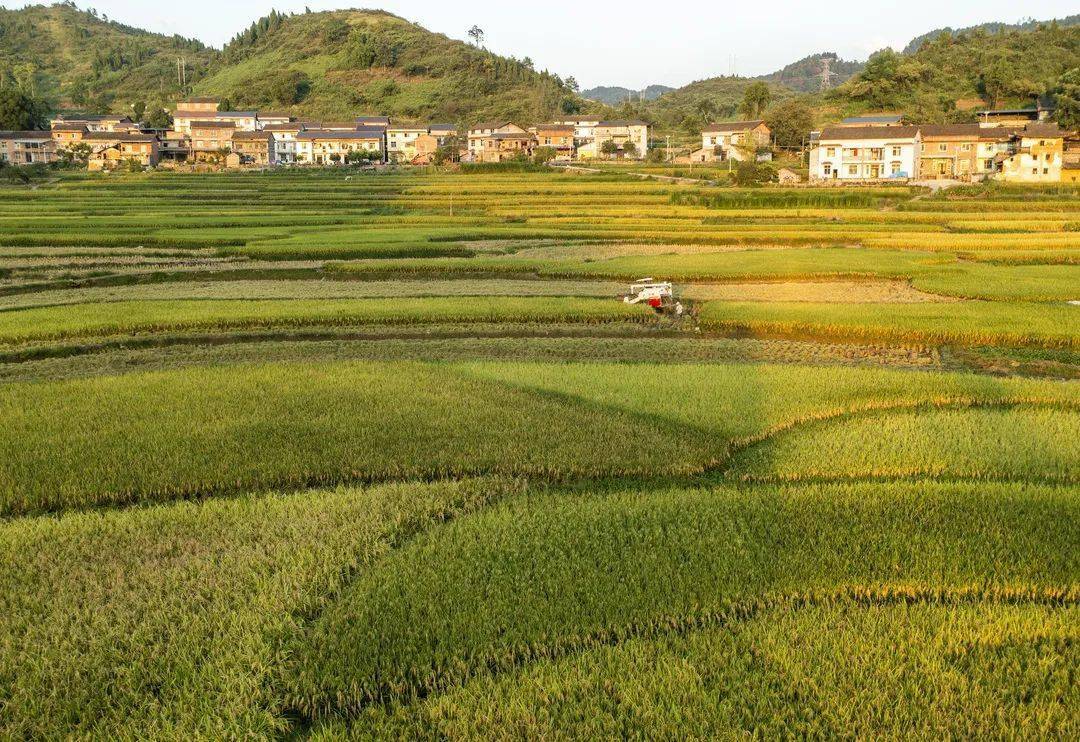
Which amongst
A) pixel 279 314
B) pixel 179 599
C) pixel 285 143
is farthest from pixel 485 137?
pixel 179 599

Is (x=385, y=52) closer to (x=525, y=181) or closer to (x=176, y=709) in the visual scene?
(x=525, y=181)

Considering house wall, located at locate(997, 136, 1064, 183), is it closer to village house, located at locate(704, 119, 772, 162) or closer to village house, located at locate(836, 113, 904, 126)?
village house, located at locate(836, 113, 904, 126)

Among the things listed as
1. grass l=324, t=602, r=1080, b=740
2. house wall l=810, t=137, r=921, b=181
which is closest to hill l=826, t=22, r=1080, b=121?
house wall l=810, t=137, r=921, b=181

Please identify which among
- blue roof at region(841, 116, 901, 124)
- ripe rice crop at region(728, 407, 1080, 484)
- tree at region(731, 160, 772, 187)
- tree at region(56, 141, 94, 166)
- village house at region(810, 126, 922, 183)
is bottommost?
ripe rice crop at region(728, 407, 1080, 484)

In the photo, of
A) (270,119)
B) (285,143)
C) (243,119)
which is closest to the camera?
(285,143)

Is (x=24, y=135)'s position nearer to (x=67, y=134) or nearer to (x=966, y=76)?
(x=67, y=134)

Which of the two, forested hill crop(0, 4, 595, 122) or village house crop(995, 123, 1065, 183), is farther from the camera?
forested hill crop(0, 4, 595, 122)
